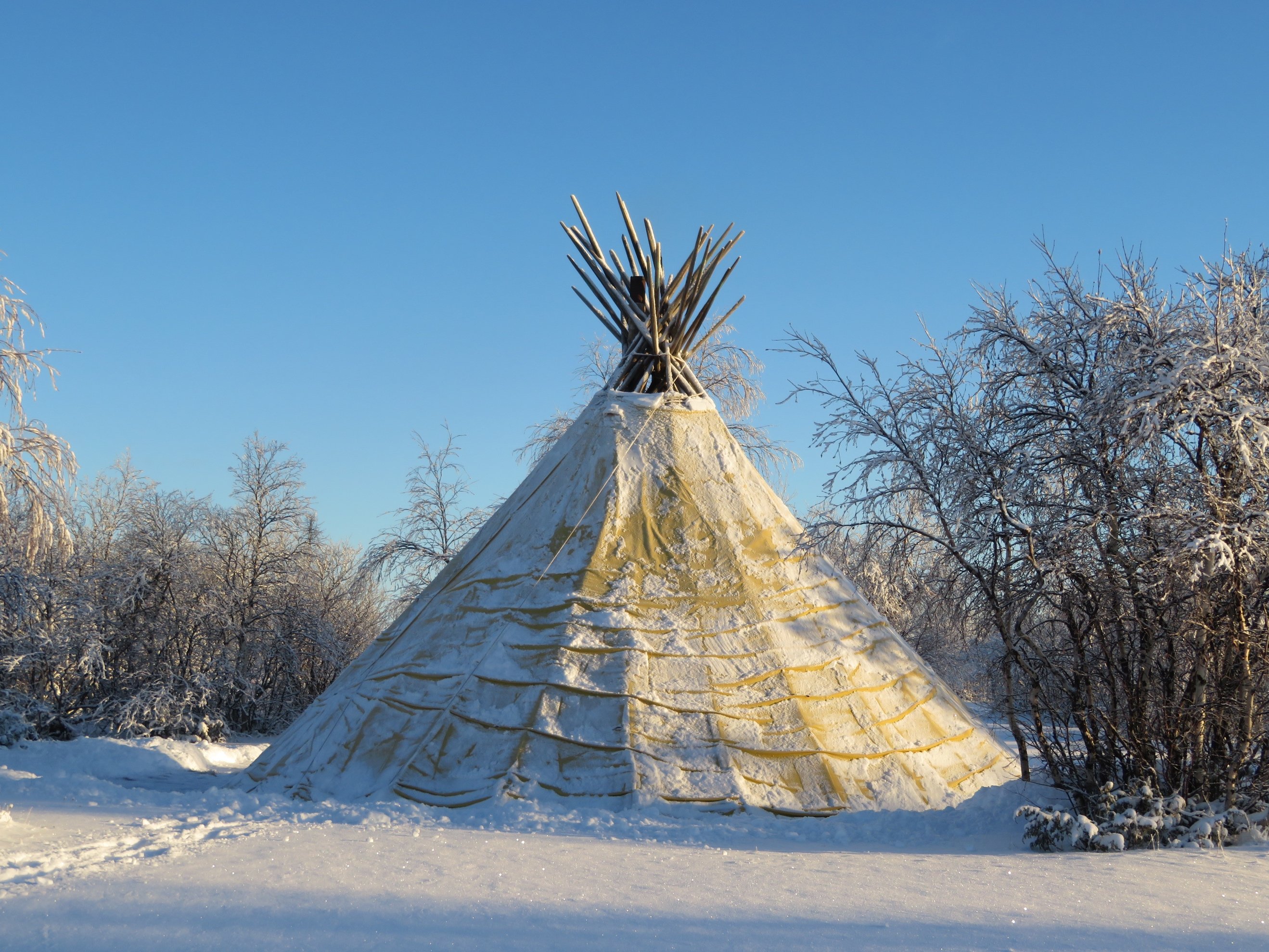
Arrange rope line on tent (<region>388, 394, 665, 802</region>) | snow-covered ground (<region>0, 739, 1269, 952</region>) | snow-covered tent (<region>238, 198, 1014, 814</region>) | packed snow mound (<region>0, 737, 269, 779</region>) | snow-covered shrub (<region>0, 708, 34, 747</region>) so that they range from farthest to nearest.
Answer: snow-covered shrub (<region>0, 708, 34, 747</region>) → packed snow mound (<region>0, 737, 269, 779</region>) → rope line on tent (<region>388, 394, 665, 802</region>) → snow-covered tent (<region>238, 198, 1014, 814</region>) → snow-covered ground (<region>0, 739, 1269, 952</region>)

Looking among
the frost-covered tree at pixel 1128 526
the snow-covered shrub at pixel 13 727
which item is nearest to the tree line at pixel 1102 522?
the frost-covered tree at pixel 1128 526

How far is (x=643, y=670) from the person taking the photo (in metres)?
6.68

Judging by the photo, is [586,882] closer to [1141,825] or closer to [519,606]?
[519,606]

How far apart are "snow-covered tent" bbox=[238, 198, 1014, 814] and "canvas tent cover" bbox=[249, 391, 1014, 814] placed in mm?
15

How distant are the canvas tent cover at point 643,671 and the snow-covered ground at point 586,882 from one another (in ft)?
1.23

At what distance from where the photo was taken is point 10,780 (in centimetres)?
761

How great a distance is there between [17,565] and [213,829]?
6.01 meters

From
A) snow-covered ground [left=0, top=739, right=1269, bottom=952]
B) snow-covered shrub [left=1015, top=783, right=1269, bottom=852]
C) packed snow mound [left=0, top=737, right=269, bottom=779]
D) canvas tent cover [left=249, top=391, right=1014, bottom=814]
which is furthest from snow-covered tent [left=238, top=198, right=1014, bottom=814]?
packed snow mound [left=0, top=737, right=269, bottom=779]

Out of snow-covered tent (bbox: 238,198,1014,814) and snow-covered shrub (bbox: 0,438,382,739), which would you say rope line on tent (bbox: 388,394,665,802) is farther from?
snow-covered shrub (bbox: 0,438,382,739)

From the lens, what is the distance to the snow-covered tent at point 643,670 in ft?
20.7

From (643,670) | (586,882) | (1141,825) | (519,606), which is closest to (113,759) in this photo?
(519,606)

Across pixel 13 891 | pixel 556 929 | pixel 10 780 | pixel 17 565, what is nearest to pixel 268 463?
pixel 17 565

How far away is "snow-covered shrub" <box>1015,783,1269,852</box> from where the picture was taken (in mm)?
5285

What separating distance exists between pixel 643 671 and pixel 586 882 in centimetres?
238
